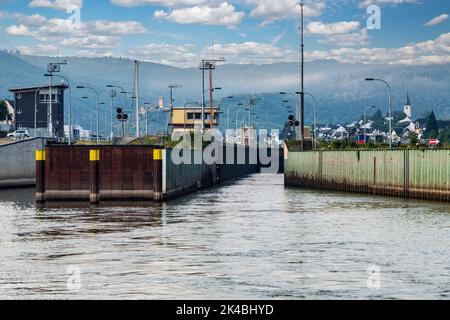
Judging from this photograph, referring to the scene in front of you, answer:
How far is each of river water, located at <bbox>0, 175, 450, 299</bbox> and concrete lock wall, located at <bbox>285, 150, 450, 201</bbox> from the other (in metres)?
9.77

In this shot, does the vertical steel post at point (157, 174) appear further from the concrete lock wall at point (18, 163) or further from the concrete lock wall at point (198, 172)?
the concrete lock wall at point (18, 163)

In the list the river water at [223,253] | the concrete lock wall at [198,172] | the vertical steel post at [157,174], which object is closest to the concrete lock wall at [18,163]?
the concrete lock wall at [198,172]

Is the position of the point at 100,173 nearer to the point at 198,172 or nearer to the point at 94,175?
the point at 94,175

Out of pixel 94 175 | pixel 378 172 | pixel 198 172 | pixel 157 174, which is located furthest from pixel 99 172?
pixel 198 172

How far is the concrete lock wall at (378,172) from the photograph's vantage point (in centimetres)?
8388

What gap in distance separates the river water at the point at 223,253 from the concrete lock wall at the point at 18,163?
4127 cm

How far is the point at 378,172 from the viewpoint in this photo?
9850cm

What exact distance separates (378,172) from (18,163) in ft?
150

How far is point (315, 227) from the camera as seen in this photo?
189 ft

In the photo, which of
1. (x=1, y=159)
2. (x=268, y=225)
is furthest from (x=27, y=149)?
(x=268, y=225)

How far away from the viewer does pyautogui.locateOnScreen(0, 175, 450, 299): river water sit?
3275cm

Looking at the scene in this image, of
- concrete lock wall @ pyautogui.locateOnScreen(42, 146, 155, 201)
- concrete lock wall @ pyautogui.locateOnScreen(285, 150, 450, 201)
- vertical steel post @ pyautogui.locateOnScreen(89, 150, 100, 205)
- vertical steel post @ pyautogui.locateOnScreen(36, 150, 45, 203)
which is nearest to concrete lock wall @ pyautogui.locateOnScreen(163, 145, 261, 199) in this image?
concrete lock wall @ pyautogui.locateOnScreen(42, 146, 155, 201)

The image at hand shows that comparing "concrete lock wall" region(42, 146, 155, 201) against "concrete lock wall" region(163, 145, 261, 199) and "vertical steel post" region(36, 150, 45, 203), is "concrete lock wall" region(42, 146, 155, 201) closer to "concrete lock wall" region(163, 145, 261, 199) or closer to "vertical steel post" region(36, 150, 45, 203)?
"vertical steel post" region(36, 150, 45, 203)

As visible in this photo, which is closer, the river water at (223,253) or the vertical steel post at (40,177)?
the river water at (223,253)
